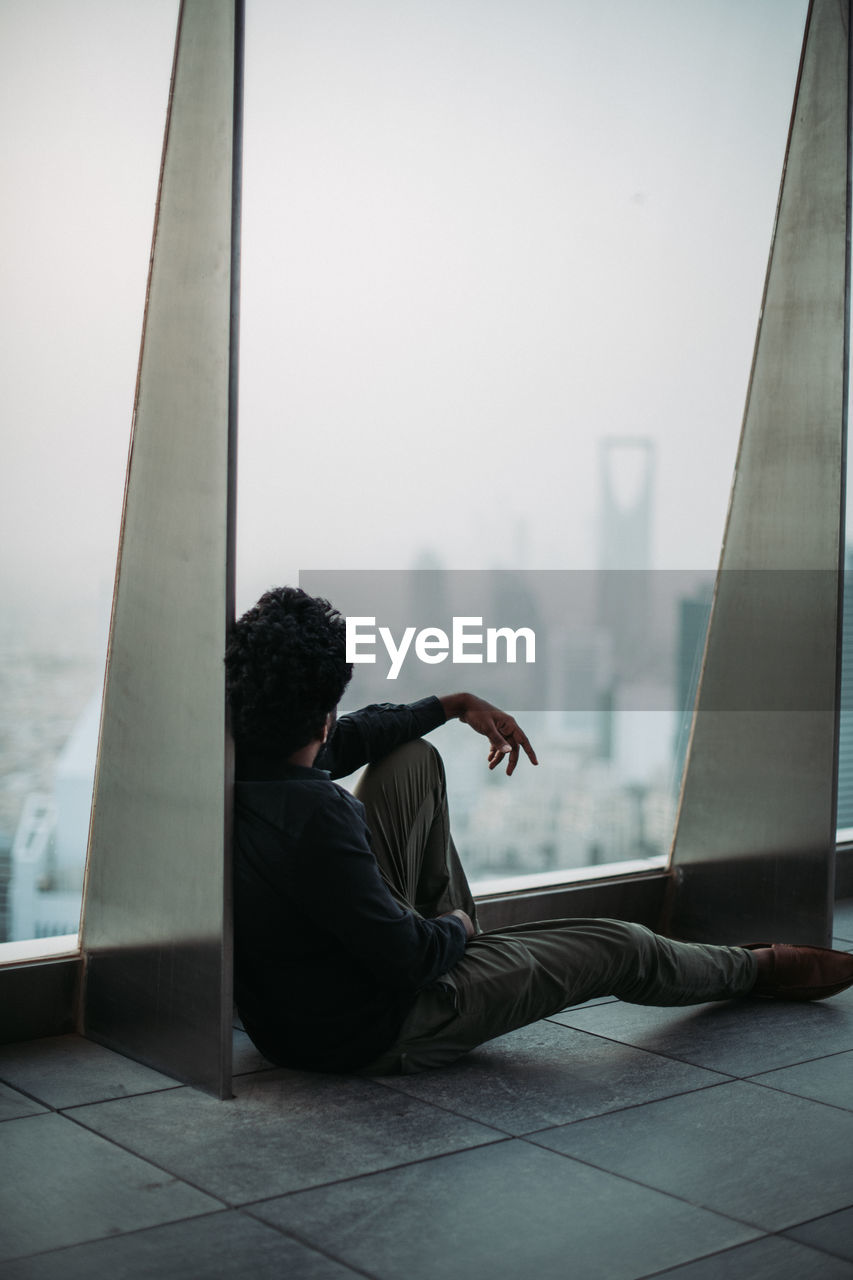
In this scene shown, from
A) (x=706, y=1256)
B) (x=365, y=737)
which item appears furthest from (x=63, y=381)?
(x=706, y=1256)

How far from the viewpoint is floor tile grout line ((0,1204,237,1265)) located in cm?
187

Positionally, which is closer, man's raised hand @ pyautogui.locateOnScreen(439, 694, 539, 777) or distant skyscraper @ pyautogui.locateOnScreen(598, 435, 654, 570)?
man's raised hand @ pyautogui.locateOnScreen(439, 694, 539, 777)

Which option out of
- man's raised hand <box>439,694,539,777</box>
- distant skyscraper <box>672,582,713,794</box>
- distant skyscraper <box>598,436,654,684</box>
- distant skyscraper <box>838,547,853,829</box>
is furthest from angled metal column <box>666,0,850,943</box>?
man's raised hand <box>439,694,539,777</box>

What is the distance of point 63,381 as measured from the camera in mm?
2840

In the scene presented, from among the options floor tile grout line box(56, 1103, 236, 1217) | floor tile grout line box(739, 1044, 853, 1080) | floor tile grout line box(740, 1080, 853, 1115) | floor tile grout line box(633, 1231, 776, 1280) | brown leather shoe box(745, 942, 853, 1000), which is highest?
brown leather shoe box(745, 942, 853, 1000)

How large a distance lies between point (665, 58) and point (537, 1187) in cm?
292

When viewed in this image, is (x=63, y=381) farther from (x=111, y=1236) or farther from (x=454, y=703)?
(x=111, y=1236)

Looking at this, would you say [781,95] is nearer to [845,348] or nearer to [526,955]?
[845,348]

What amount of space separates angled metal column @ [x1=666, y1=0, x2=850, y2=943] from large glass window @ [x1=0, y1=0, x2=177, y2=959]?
1760mm

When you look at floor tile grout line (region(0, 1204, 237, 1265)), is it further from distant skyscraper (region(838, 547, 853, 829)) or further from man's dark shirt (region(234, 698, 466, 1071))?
distant skyscraper (region(838, 547, 853, 829))

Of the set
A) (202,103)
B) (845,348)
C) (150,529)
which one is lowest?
(150,529)

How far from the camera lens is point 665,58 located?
143 inches

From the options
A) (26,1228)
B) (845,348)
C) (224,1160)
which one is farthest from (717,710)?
(26,1228)

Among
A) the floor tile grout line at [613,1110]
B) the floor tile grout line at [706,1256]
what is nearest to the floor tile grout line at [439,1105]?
the floor tile grout line at [613,1110]
